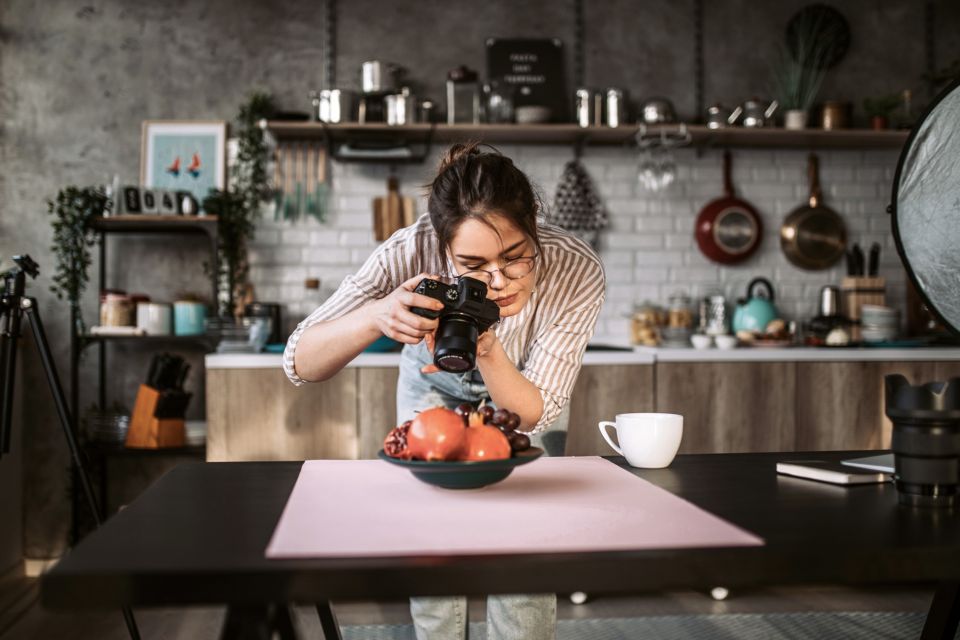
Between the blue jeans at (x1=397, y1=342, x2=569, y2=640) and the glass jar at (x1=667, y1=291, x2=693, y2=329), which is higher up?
the glass jar at (x1=667, y1=291, x2=693, y2=329)

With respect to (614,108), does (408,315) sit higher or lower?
lower

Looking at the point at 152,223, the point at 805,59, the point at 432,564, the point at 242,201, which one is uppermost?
the point at 805,59

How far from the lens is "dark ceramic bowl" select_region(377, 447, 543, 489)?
1099 millimetres

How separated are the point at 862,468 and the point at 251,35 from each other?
3449 millimetres

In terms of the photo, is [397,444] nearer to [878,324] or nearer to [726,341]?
[726,341]

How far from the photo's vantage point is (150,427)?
3434mm

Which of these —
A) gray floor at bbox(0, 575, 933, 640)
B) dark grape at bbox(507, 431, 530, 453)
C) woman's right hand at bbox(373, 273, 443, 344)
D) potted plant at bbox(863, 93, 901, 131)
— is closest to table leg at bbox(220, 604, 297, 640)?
dark grape at bbox(507, 431, 530, 453)

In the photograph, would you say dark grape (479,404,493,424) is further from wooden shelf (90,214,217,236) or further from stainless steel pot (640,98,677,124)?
stainless steel pot (640,98,677,124)

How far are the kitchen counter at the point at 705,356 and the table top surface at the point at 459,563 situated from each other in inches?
86.1

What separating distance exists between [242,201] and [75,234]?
0.70m

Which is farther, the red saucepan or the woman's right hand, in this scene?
the red saucepan

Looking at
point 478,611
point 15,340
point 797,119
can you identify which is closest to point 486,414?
point 15,340

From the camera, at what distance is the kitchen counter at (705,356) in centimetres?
329

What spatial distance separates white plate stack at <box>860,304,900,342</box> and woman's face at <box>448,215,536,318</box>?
2.80m
